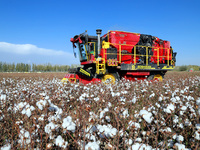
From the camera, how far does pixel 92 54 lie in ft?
34.4

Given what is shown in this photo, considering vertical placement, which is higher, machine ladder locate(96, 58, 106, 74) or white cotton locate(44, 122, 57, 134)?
machine ladder locate(96, 58, 106, 74)

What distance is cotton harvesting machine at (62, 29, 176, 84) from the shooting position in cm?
973

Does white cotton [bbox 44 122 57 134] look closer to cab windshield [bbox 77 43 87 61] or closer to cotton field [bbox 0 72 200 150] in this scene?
cotton field [bbox 0 72 200 150]

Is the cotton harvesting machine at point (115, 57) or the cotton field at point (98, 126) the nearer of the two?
the cotton field at point (98, 126)

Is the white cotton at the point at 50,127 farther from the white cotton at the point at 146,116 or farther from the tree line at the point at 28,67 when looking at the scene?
the tree line at the point at 28,67

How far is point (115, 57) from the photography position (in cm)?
1009

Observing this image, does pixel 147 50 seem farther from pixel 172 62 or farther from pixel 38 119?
pixel 38 119

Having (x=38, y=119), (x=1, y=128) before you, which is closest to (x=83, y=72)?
(x=1, y=128)

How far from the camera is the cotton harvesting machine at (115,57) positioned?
31.9 feet

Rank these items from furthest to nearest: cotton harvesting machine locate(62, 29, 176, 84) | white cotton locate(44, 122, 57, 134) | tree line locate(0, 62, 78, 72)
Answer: tree line locate(0, 62, 78, 72) → cotton harvesting machine locate(62, 29, 176, 84) → white cotton locate(44, 122, 57, 134)

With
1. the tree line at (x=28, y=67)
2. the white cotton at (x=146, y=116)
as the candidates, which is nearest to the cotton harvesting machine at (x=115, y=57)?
the white cotton at (x=146, y=116)

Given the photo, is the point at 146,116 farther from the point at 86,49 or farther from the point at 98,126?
the point at 86,49

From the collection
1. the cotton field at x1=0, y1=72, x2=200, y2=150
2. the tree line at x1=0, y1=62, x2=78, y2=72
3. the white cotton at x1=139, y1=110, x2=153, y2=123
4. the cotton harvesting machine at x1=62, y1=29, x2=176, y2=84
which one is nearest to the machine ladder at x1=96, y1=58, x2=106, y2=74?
the cotton harvesting machine at x1=62, y1=29, x2=176, y2=84

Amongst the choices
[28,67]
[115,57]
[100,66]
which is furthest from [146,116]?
[28,67]
